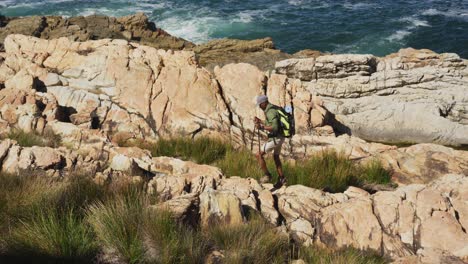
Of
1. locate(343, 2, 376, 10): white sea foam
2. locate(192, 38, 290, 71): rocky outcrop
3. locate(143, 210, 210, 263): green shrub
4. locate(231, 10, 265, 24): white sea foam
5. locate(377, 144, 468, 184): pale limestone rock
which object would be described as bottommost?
locate(192, 38, 290, 71): rocky outcrop

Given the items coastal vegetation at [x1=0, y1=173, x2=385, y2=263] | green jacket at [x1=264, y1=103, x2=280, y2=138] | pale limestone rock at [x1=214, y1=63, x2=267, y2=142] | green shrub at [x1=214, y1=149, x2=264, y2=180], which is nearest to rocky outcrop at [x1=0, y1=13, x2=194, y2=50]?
pale limestone rock at [x1=214, y1=63, x2=267, y2=142]

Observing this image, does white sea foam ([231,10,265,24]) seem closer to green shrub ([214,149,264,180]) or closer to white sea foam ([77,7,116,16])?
white sea foam ([77,7,116,16])

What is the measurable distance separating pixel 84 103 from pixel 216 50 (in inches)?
585

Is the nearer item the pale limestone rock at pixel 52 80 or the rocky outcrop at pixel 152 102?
the rocky outcrop at pixel 152 102

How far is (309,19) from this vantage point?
35656 mm

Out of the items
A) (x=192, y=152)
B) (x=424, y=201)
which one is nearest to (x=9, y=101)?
(x=192, y=152)

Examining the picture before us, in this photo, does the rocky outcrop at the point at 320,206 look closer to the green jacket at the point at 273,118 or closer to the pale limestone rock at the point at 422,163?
the green jacket at the point at 273,118

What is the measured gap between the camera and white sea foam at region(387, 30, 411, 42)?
30531 mm

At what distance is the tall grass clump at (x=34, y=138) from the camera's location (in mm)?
8969

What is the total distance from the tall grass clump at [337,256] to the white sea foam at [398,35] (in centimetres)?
2773

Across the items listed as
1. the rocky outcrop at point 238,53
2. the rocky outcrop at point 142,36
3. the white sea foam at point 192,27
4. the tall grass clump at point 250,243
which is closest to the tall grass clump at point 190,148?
the tall grass clump at point 250,243

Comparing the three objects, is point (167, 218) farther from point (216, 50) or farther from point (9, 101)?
point (216, 50)

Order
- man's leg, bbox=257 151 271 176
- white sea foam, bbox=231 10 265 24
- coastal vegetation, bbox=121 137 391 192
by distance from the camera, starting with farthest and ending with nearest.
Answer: white sea foam, bbox=231 10 265 24
man's leg, bbox=257 151 271 176
coastal vegetation, bbox=121 137 391 192

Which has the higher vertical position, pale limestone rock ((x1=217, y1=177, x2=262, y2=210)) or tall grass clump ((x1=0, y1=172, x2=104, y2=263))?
tall grass clump ((x1=0, y1=172, x2=104, y2=263))
